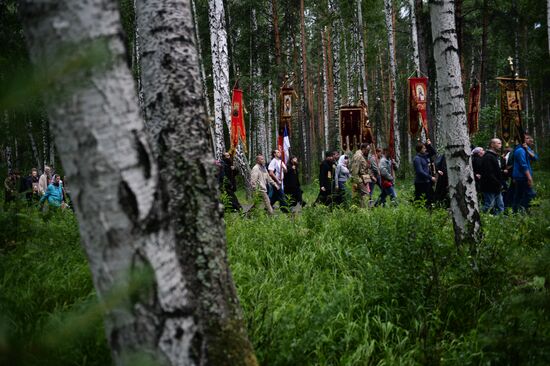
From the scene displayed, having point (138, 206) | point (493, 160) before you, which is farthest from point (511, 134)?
point (138, 206)

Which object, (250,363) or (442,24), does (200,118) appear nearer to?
(250,363)

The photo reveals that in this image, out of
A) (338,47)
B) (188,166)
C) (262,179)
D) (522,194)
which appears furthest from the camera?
(338,47)

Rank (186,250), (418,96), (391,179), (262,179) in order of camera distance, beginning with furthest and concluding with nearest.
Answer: (418,96) → (391,179) → (262,179) → (186,250)

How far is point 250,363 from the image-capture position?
6.68 feet

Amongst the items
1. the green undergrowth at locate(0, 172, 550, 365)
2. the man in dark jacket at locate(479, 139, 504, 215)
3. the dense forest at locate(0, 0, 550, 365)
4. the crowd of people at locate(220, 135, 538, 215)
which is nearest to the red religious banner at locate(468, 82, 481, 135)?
the crowd of people at locate(220, 135, 538, 215)

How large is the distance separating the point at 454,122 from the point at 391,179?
5.89 m

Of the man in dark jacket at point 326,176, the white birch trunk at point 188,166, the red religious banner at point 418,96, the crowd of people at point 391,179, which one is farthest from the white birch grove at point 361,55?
the white birch trunk at point 188,166

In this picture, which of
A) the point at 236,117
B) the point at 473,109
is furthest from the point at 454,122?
the point at 473,109

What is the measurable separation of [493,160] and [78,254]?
7920 millimetres

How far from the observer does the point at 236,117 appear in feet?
39.6

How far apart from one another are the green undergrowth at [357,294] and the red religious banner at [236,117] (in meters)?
6.79

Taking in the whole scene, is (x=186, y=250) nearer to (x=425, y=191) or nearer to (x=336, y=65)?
(x=425, y=191)

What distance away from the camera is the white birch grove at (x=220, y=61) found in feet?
39.9

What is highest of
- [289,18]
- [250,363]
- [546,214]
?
[289,18]
